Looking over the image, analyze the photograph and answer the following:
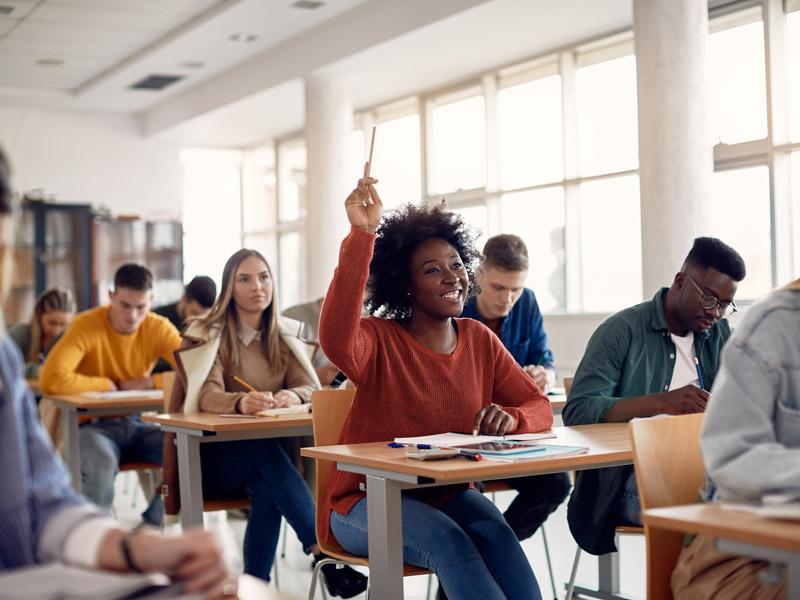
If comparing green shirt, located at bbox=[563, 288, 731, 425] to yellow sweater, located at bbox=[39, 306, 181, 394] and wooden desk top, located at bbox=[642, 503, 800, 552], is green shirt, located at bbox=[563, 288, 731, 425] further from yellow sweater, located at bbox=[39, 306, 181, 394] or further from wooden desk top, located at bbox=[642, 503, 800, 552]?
yellow sweater, located at bbox=[39, 306, 181, 394]

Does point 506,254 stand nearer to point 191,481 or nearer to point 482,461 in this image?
point 191,481

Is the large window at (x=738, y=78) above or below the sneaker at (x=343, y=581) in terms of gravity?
above

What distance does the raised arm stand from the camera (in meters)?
2.52

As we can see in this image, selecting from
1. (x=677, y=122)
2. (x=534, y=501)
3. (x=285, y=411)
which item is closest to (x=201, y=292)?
(x=285, y=411)

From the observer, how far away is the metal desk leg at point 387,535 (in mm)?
2270

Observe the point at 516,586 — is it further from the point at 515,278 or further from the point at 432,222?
the point at 515,278

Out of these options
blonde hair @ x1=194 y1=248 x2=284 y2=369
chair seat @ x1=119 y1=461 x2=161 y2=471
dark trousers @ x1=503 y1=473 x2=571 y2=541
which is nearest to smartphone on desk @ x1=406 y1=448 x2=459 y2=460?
dark trousers @ x1=503 y1=473 x2=571 y2=541

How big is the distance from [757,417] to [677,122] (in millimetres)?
4582

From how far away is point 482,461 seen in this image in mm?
2162

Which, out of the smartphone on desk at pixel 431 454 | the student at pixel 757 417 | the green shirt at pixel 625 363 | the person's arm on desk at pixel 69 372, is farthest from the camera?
the person's arm on desk at pixel 69 372

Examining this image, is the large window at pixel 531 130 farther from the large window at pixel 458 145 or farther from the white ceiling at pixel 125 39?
the white ceiling at pixel 125 39

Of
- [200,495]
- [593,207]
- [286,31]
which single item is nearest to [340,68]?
[286,31]

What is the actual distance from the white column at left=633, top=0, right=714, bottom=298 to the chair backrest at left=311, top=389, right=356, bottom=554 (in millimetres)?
3434

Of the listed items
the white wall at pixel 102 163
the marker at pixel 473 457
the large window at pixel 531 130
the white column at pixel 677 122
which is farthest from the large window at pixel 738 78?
the white wall at pixel 102 163
